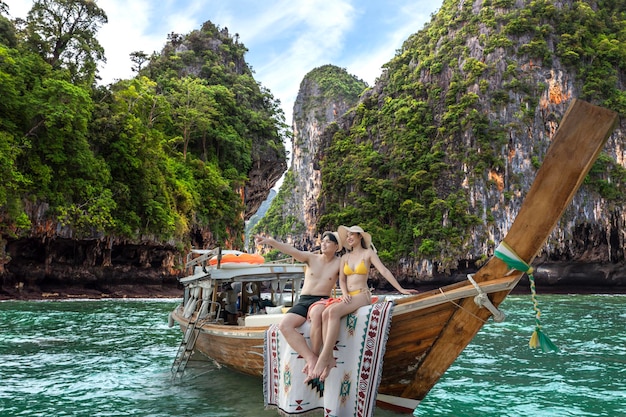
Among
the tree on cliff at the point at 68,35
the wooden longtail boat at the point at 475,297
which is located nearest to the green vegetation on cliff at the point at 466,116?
the tree on cliff at the point at 68,35

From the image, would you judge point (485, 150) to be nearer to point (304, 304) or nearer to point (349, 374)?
point (304, 304)

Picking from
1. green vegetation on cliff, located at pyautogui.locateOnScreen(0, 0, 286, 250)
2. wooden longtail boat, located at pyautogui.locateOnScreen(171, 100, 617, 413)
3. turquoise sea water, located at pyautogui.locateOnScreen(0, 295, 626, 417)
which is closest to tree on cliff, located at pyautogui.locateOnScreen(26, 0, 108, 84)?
green vegetation on cliff, located at pyautogui.locateOnScreen(0, 0, 286, 250)

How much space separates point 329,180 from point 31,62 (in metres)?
32.4

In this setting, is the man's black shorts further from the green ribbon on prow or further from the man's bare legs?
the green ribbon on prow

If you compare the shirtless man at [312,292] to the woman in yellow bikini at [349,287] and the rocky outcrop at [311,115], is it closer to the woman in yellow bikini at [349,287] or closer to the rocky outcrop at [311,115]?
the woman in yellow bikini at [349,287]

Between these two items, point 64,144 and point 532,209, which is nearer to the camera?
point 532,209

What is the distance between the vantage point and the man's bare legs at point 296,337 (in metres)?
3.85

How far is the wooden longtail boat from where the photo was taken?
125 inches

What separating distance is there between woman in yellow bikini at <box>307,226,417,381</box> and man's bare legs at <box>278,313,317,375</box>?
0.36 feet

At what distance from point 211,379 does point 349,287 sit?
11.8ft

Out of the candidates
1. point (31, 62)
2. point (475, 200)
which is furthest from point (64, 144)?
point (475, 200)

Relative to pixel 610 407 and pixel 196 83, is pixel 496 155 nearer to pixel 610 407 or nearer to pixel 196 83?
pixel 196 83

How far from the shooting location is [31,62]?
20.5 metres

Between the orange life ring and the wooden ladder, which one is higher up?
the orange life ring
